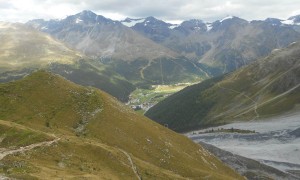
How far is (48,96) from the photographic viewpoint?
115000 millimetres

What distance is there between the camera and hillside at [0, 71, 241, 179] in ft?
237

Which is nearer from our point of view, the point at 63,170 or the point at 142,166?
the point at 63,170

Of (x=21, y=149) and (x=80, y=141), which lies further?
(x=80, y=141)

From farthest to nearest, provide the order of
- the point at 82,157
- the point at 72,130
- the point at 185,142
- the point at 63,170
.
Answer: the point at 185,142, the point at 72,130, the point at 82,157, the point at 63,170

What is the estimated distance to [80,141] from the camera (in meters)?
85.6

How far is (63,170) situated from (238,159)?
321 feet

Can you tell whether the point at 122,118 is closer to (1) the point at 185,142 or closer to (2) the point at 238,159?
(1) the point at 185,142

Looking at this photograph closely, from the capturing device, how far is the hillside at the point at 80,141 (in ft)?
237

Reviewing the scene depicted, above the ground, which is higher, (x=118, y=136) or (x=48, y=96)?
(x=48, y=96)

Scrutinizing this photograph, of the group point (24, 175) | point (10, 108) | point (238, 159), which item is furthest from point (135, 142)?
point (238, 159)

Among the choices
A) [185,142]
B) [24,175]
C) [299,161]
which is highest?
[24,175]

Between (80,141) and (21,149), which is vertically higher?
(21,149)

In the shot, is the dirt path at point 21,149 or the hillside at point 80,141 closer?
the dirt path at point 21,149

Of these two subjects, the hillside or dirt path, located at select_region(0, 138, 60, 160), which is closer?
dirt path, located at select_region(0, 138, 60, 160)
